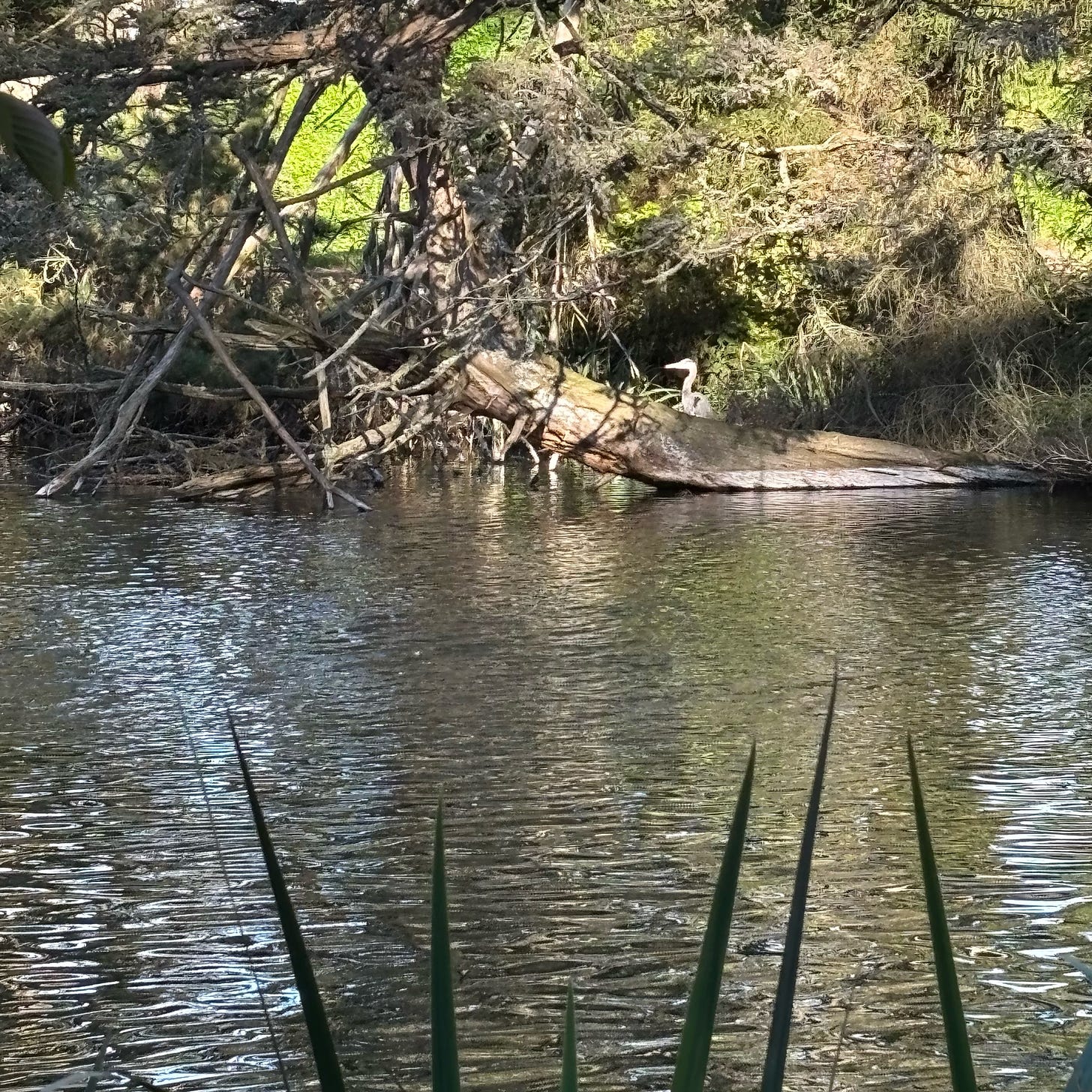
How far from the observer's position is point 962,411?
44.6ft

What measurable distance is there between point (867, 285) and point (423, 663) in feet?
30.8

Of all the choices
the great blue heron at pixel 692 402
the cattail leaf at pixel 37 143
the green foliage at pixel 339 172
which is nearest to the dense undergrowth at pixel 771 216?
the great blue heron at pixel 692 402

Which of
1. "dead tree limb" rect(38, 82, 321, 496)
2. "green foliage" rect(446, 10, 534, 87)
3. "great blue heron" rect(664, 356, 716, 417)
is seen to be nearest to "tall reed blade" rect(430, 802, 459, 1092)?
"dead tree limb" rect(38, 82, 321, 496)

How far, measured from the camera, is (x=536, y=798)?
15.0ft

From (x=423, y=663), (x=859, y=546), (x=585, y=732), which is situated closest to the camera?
(x=585, y=732)

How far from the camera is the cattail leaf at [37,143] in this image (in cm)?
110

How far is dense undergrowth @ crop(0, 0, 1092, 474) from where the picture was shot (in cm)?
1375

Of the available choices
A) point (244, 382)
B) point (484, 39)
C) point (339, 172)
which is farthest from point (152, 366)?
point (484, 39)

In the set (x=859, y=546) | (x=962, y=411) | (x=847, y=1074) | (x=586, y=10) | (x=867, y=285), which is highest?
(x=586, y=10)

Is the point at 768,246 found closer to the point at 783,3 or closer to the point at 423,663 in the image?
the point at 783,3

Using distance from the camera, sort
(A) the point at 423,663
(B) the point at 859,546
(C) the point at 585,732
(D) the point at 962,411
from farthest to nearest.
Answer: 1. (D) the point at 962,411
2. (B) the point at 859,546
3. (A) the point at 423,663
4. (C) the point at 585,732

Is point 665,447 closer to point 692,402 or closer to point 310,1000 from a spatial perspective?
point 692,402

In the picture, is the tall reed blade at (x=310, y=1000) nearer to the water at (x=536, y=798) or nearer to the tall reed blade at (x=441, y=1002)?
the tall reed blade at (x=441, y=1002)

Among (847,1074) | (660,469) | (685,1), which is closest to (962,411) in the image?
(660,469)
